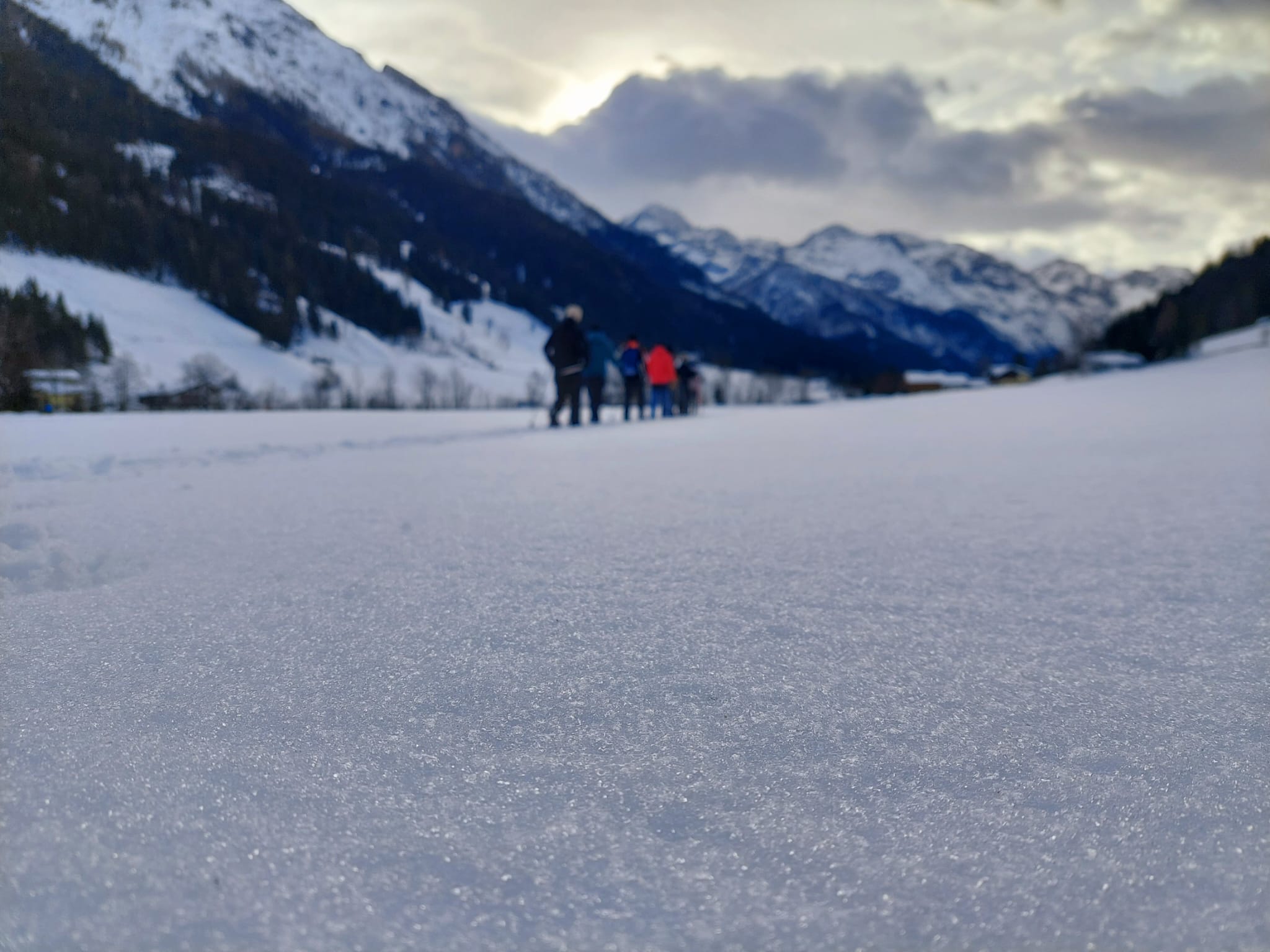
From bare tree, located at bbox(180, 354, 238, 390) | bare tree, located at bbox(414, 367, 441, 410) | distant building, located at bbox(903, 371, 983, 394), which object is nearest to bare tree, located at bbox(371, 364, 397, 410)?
bare tree, located at bbox(414, 367, 441, 410)

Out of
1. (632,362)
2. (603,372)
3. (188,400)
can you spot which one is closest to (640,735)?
(603,372)

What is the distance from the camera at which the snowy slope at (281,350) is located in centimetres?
6931

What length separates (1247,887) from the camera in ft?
3.00

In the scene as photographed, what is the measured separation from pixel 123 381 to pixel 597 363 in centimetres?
3848

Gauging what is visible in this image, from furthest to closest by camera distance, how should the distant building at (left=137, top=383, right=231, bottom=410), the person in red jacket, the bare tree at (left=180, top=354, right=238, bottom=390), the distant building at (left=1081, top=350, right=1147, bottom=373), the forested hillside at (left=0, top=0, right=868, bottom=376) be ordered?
the bare tree at (left=180, top=354, right=238, bottom=390) < the distant building at (left=1081, top=350, right=1147, bottom=373) < the distant building at (left=137, top=383, right=231, bottom=410) < the person in red jacket < the forested hillside at (left=0, top=0, right=868, bottom=376)

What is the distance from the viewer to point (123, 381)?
131ft

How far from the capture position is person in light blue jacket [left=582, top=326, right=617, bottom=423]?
12.5 meters

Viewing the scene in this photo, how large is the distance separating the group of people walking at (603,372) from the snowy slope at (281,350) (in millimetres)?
42869

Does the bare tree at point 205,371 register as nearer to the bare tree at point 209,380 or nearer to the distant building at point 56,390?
the bare tree at point 209,380

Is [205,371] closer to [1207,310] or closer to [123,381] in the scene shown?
[123,381]

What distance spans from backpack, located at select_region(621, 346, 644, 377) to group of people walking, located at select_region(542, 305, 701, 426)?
1cm

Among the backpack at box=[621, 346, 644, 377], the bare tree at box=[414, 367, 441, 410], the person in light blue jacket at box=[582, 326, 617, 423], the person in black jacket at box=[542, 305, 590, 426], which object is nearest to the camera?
the person in black jacket at box=[542, 305, 590, 426]

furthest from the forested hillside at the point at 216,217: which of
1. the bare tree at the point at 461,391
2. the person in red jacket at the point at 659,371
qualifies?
the bare tree at the point at 461,391

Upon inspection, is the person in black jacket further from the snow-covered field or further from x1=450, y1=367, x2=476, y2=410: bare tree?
x1=450, y1=367, x2=476, y2=410: bare tree
